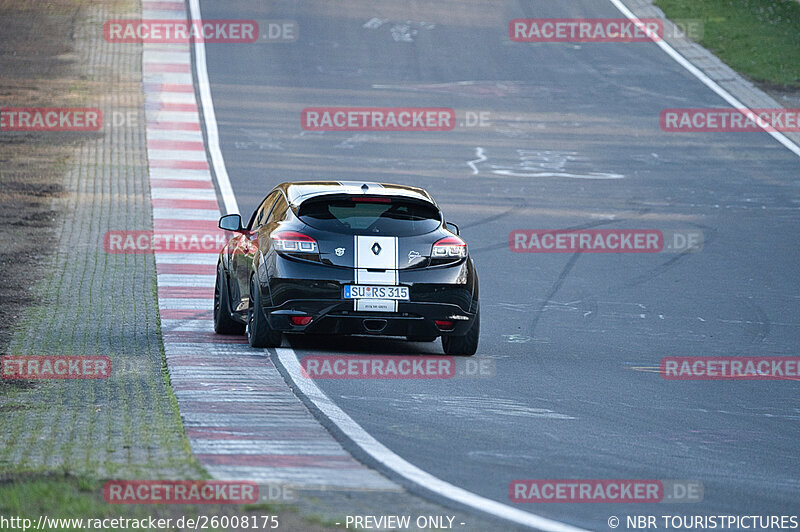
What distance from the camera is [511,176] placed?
23594 millimetres

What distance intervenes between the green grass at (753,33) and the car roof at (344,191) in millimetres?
21084

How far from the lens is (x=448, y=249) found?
37.2 feet

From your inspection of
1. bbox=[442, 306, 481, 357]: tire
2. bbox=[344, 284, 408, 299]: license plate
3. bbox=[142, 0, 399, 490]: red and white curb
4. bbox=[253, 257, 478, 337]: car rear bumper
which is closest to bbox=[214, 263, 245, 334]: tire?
bbox=[142, 0, 399, 490]: red and white curb

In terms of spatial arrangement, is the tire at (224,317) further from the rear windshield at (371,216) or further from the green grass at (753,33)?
the green grass at (753,33)

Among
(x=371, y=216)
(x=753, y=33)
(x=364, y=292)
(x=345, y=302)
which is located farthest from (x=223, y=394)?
(x=753, y=33)

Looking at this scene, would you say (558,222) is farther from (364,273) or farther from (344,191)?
(364,273)

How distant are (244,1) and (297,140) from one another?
46.4ft

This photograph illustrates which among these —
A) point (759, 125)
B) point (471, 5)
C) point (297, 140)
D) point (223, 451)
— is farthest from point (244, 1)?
point (223, 451)

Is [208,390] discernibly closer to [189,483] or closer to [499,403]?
[499,403]

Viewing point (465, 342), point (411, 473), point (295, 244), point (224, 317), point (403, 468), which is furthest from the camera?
point (224, 317)

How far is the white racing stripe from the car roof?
226 cm

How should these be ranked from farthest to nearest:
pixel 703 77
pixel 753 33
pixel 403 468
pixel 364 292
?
pixel 753 33, pixel 703 77, pixel 364 292, pixel 403 468

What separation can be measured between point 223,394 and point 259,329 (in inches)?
81.9

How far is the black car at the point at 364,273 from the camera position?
36.4 feet
